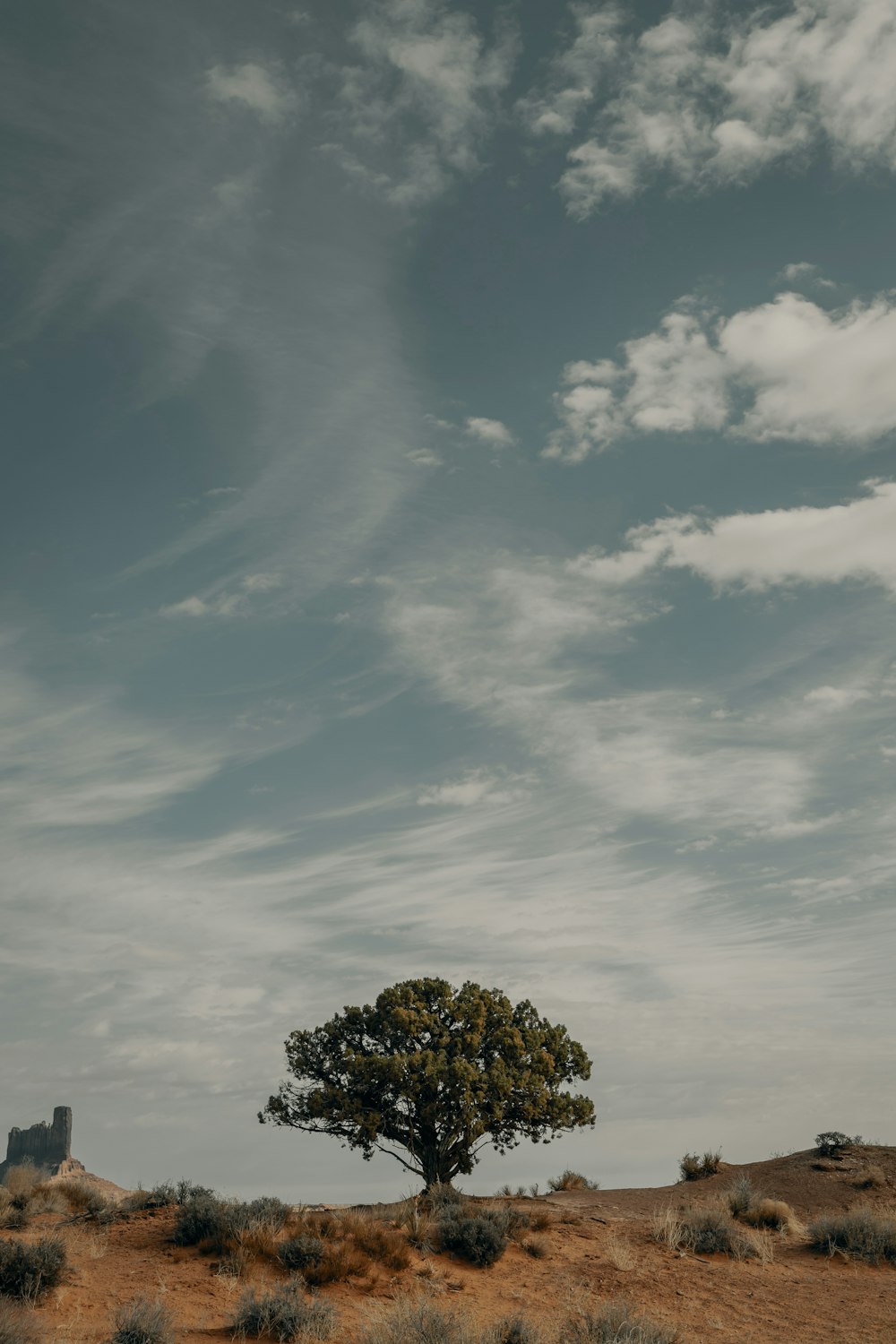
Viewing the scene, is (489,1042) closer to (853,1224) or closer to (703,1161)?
(703,1161)

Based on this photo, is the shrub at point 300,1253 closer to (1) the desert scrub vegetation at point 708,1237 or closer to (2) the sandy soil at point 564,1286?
(2) the sandy soil at point 564,1286

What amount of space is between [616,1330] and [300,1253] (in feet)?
23.0

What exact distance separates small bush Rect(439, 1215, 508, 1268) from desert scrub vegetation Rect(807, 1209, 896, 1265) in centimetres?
903

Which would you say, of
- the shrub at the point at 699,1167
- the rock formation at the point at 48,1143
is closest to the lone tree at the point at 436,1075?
the shrub at the point at 699,1167

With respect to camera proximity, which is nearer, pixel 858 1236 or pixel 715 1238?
pixel 715 1238

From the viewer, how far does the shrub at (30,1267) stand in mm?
16156

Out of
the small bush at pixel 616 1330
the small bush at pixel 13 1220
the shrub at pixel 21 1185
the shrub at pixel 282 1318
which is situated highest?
the shrub at pixel 21 1185

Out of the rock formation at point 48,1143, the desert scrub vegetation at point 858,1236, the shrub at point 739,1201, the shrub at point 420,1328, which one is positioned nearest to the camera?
the shrub at point 420,1328

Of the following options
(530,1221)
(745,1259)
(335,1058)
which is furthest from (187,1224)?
(335,1058)

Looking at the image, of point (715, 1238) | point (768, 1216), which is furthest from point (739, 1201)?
point (715, 1238)

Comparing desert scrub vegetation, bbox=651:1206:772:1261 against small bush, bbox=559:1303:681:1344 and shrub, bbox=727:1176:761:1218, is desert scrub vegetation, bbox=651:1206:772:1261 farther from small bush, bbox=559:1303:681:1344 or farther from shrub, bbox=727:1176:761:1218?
small bush, bbox=559:1303:681:1344

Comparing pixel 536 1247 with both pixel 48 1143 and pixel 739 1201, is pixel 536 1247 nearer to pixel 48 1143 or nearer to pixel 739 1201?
pixel 739 1201

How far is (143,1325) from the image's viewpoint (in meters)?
13.9

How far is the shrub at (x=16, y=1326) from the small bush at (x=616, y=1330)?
25.2 ft
